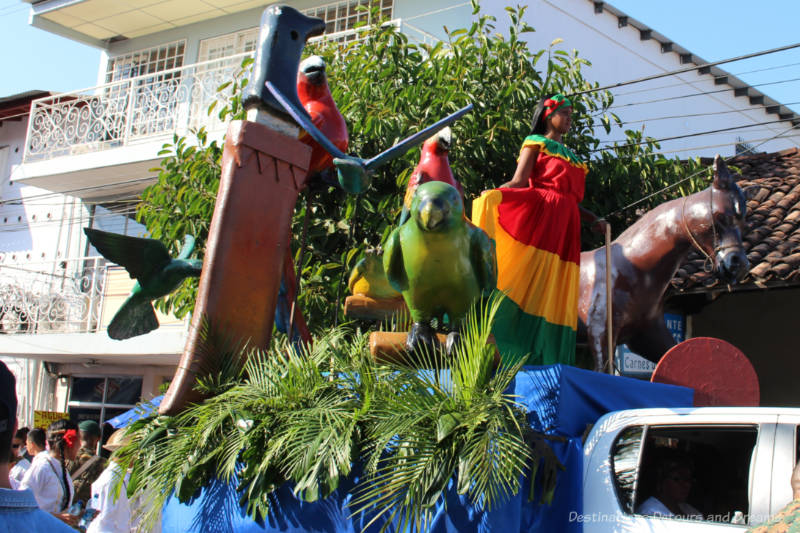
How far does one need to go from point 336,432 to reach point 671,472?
1.38m

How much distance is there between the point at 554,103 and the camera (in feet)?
19.0

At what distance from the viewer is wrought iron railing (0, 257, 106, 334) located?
13.4 meters

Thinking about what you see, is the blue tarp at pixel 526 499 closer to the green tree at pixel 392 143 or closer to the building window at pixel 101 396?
the green tree at pixel 392 143

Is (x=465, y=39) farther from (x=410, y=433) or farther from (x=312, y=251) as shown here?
(x=410, y=433)

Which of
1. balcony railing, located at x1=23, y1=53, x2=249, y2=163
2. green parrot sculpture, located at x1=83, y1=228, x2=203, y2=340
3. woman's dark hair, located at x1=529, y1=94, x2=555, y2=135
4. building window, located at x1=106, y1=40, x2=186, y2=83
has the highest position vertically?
building window, located at x1=106, y1=40, x2=186, y2=83

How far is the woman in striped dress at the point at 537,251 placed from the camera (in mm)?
5363

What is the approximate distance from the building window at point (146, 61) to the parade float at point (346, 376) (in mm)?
10335

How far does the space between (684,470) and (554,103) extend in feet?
10.1

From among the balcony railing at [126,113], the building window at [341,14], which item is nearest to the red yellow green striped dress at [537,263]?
the balcony railing at [126,113]

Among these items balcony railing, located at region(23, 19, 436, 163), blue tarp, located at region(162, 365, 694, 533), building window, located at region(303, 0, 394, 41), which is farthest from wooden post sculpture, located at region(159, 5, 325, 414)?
building window, located at region(303, 0, 394, 41)

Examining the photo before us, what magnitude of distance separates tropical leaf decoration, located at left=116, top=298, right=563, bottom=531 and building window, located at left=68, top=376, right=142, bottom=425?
10179 mm

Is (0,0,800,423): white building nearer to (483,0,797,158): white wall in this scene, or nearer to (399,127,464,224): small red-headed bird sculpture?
(483,0,797,158): white wall

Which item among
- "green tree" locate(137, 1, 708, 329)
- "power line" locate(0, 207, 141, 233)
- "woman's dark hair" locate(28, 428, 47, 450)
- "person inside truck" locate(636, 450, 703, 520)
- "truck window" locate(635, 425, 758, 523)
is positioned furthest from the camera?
"power line" locate(0, 207, 141, 233)

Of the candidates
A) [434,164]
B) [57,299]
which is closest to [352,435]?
[434,164]
